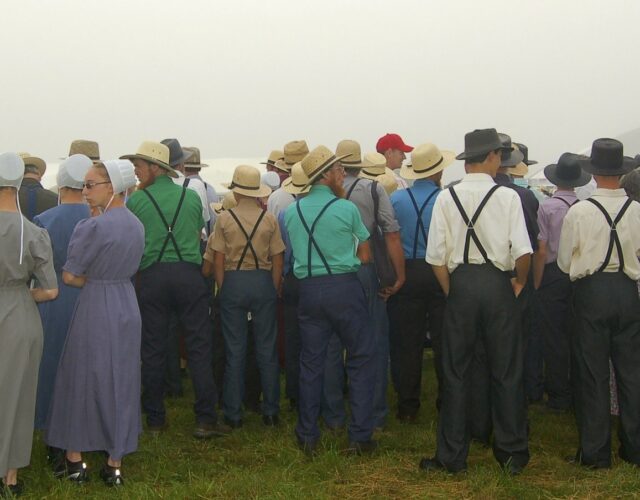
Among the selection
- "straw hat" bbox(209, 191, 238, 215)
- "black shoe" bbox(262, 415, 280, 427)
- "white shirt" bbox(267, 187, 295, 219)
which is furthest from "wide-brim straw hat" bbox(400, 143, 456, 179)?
"black shoe" bbox(262, 415, 280, 427)

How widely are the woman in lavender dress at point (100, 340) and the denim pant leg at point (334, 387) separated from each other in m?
1.62

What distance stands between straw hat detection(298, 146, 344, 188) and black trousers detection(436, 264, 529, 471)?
3.83ft

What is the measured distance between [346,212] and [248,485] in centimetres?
185

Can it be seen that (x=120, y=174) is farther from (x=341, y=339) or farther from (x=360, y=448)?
(x=360, y=448)

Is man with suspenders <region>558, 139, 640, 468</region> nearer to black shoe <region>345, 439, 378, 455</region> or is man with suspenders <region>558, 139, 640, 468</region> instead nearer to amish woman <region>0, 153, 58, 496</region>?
black shoe <region>345, 439, 378, 455</region>

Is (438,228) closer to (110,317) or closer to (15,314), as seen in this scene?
(110,317)

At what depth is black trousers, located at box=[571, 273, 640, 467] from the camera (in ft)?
16.5

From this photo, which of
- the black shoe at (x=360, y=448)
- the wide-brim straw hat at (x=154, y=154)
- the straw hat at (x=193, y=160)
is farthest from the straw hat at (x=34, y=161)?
the black shoe at (x=360, y=448)

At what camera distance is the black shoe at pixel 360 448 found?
215 inches

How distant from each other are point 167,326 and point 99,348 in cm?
121

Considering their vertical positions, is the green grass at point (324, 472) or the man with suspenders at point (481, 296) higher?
the man with suspenders at point (481, 296)

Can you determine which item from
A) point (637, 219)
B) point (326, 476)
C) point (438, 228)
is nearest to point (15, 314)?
point (326, 476)

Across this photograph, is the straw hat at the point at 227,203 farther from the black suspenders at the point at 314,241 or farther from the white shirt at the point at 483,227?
the white shirt at the point at 483,227

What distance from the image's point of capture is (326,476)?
5.03 m
